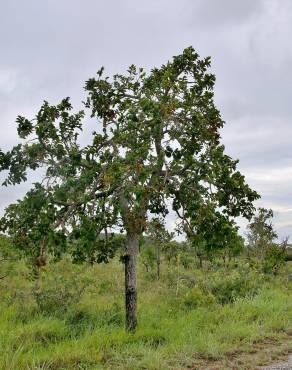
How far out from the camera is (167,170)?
961 cm

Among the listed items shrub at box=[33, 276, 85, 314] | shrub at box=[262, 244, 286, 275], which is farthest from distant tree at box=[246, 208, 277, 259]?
shrub at box=[33, 276, 85, 314]

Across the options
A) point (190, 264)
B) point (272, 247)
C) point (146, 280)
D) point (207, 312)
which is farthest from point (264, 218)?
point (207, 312)

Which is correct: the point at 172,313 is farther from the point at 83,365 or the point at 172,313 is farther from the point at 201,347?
the point at 83,365

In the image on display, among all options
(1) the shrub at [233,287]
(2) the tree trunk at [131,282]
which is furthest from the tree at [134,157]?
(1) the shrub at [233,287]

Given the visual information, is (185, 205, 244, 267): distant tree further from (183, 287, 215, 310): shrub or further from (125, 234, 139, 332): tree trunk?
(183, 287, 215, 310): shrub

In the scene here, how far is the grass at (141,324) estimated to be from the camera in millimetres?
7789

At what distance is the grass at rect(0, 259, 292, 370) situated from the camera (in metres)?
7.79

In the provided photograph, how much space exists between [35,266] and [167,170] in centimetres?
335

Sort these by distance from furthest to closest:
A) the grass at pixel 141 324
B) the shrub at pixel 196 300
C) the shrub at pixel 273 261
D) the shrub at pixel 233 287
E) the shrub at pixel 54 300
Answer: the shrub at pixel 273 261, the shrub at pixel 233 287, the shrub at pixel 196 300, the shrub at pixel 54 300, the grass at pixel 141 324

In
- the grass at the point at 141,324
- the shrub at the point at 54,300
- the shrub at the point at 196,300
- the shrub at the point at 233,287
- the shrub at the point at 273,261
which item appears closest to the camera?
the grass at the point at 141,324

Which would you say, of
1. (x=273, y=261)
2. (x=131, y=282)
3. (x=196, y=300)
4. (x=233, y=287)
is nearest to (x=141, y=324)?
(x=131, y=282)

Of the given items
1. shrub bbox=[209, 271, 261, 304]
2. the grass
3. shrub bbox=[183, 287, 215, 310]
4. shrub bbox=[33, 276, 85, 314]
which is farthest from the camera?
shrub bbox=[209, 271, 261, 304]

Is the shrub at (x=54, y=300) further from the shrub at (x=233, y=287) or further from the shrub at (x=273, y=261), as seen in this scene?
the shrub at (x=273, y=261)

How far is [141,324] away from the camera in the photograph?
34.4ft
